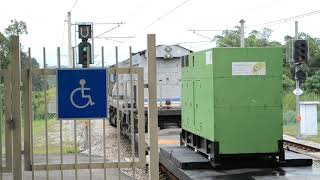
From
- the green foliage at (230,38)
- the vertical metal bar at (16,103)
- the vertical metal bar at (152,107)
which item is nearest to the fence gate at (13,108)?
the vertical metal bar at (16,103)

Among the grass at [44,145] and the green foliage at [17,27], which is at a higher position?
the green foliage at [17,27]

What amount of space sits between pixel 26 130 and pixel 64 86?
0.66 metres

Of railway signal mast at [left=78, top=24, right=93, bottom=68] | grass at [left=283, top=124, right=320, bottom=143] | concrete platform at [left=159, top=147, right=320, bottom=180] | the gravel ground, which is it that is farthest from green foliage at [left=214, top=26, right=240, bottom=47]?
concrete platform at [left=159, top=147, right=320, bottom=180]

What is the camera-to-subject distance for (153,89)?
639cm

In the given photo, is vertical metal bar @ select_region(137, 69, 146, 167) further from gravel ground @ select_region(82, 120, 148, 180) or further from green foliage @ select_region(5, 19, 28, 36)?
green foliage @ select_region(5, 19, 28, 36)

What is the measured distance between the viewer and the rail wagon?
31.4 feet

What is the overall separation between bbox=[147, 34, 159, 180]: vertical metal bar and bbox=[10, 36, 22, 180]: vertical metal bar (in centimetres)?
144

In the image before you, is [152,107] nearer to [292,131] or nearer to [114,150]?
[114,150]

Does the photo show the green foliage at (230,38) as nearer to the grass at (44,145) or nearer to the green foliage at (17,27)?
the green foliage at (17,27)

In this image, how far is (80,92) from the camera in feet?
20.3

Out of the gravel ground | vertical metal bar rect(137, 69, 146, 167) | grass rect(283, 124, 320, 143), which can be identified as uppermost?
vertical metal bar rect(137, 69, 146, 167)

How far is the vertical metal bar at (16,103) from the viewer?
615 cm

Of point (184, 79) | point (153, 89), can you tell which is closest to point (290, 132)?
point (184, 79)

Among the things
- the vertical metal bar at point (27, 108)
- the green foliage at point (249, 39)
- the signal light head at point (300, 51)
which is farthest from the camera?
the green foliage at point (249, 39)
